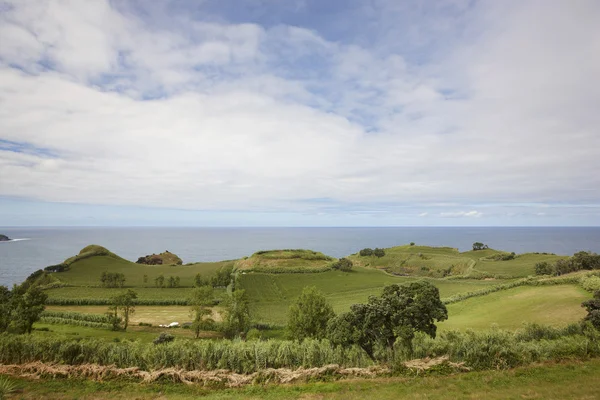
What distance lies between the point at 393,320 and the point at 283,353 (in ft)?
31.0

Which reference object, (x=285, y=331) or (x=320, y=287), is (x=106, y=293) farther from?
(x=285, y=331)

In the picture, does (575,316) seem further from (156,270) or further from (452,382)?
(156,270)

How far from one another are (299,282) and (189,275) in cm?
4070

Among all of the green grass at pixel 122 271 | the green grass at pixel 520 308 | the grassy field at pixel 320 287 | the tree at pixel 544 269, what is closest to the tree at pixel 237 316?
the grassy field at pixel 320 287

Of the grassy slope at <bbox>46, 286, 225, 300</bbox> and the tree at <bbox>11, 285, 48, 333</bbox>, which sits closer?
the tree at <bbox>11, 285, 48, 333</bbox>

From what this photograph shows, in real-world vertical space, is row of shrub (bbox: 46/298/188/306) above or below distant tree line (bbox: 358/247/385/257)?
below

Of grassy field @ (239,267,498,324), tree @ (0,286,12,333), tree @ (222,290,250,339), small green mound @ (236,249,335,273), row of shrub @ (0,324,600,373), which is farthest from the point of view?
small green mound @ (236,249,335,273)

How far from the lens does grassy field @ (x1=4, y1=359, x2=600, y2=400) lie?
60.4ft

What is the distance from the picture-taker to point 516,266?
3925 inches

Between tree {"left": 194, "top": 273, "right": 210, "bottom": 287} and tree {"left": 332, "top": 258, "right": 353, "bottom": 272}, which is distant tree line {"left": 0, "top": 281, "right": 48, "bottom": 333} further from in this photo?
tree {"left": 332, "top": 258, "right": 353, "bottom": 272}

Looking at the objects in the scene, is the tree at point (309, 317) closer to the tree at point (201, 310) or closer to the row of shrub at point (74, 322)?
the tree at point (201, 310)

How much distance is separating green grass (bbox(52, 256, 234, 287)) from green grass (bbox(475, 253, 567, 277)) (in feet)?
315

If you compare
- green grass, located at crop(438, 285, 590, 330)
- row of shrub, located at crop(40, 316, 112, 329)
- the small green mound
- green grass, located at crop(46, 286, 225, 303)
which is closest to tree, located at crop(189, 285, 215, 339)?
row of shrub, located at crop(40, 316, 112, 329)

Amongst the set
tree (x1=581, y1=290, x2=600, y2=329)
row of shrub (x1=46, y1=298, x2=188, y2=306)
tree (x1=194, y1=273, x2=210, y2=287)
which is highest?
tree (x1=581, y1=290, x2=600, y2=329)
